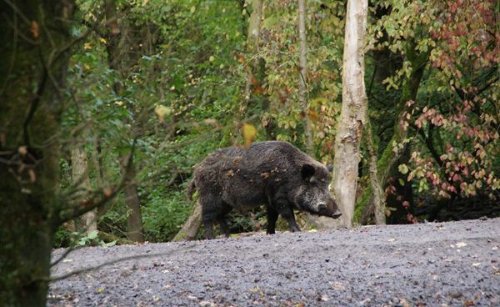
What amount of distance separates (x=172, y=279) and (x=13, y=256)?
4271mm

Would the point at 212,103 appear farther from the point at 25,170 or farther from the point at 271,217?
the point at 25,170

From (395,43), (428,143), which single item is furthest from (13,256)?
(428,143)

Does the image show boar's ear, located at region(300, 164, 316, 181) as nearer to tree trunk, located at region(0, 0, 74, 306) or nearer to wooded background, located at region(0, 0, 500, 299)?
wooded background, located at region(0, 0, 500, 299)

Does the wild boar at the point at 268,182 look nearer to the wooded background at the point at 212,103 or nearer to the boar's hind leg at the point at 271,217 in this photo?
the boar's hind leg at the point at 271,217

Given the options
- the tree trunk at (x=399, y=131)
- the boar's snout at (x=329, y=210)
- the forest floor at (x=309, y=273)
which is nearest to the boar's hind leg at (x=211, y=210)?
the boar's snout at (x=329, y=210)

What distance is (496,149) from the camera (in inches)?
730

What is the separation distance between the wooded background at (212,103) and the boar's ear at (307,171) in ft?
2.60

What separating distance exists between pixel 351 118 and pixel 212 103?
338 inches

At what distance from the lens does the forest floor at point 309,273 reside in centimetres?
756

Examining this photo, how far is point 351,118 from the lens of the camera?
14.2 metres

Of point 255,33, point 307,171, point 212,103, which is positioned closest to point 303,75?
point 255,33

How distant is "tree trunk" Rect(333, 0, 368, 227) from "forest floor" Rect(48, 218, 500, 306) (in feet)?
9.40

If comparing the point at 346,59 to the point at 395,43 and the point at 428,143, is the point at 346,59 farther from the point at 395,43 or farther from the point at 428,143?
the point at 428,143

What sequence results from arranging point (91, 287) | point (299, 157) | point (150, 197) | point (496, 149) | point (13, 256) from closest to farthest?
point (13, 256) → point (91, 287) → point (299, 157) → point (496, 149) → point (150, 197)
